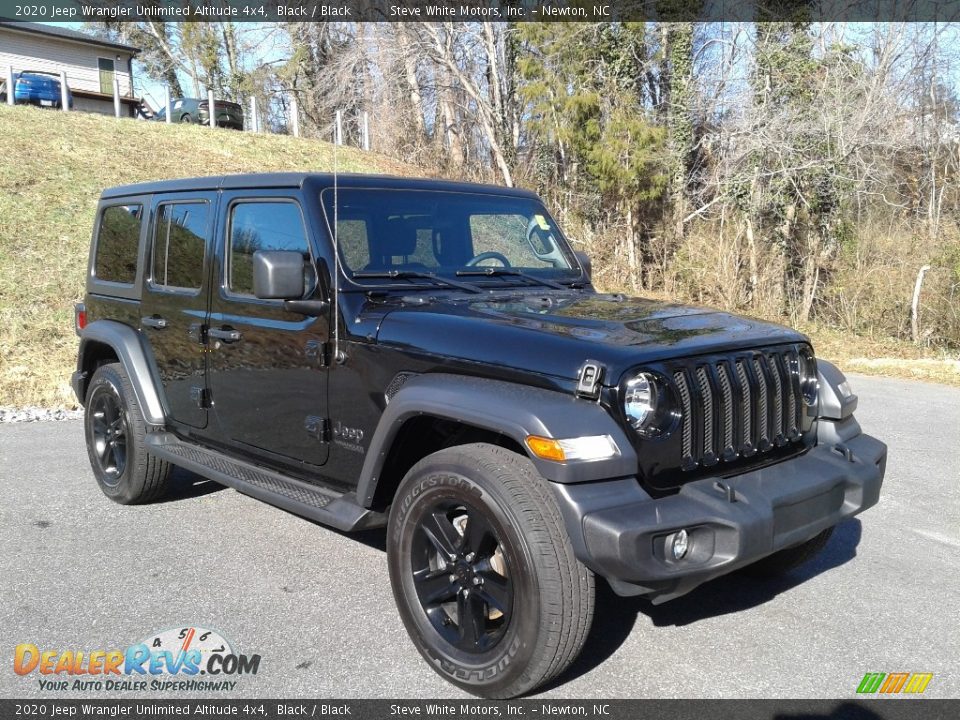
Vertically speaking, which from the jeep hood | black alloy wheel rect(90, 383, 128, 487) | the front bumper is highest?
the jeep hood

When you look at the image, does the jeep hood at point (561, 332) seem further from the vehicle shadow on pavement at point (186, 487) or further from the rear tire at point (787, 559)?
the vehicle shadow on pavement at point (186, 487)

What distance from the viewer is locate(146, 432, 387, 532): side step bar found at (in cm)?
357

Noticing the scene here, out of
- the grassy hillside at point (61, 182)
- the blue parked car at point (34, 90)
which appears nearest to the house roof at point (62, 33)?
the blue parked car at point (34, 90)

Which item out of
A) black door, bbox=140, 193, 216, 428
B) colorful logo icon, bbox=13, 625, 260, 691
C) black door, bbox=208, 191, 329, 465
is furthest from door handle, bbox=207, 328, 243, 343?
colorful logo icon, bbox=13, 625, 260, 691

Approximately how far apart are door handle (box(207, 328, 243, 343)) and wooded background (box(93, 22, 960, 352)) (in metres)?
10.7

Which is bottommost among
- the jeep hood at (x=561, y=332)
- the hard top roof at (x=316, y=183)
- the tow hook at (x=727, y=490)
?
the tow hook at (x=727, y=490)

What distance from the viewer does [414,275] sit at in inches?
160

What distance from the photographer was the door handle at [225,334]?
4294mm

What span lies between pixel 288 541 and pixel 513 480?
221 cm

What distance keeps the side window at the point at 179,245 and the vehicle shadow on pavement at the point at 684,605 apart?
2.75 m

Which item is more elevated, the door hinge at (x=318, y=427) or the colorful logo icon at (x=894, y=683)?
the door hinge at (x=318, y=427)

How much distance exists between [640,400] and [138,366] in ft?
10.8

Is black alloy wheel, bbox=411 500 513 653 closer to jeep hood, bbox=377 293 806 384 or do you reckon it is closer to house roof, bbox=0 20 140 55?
jeep hood, bbox=377 293 806 384

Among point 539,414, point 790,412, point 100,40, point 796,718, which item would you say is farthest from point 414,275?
point 100,40
